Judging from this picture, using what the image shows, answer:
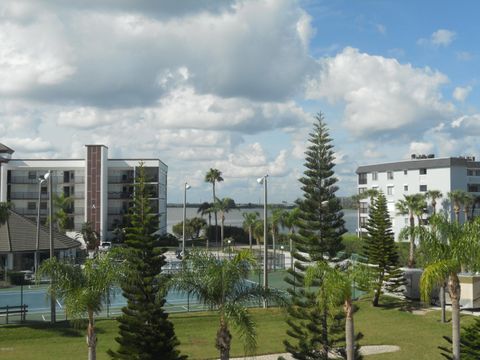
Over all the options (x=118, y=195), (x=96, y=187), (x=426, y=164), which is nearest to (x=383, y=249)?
A: (x=426, y=164)

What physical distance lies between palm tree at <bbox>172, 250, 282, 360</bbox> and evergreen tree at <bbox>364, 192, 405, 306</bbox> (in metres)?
17.1

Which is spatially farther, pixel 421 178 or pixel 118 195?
Answer: pixel 118 195

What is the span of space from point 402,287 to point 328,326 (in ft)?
42.1

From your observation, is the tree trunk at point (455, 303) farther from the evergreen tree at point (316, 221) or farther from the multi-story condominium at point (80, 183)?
the multi-story condominium at point (80, 183)

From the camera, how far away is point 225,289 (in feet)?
42.0

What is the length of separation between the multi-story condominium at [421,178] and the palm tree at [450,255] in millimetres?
41317

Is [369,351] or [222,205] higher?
[222,205]

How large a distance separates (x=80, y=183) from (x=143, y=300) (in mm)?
49019

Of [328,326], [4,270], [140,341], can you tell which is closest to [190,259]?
[140,341]

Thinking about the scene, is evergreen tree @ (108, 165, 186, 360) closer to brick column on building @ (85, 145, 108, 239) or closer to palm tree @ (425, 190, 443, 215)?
palm tree @ (425, 190, 443, 215)

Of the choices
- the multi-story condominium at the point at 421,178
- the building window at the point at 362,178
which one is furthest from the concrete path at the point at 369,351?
the building window at the point at 362,178

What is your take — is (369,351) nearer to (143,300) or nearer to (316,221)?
(316,221)

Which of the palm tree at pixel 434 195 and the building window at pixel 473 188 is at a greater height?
the building window at pixel 473 188

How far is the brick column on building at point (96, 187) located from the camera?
61.2 meters
